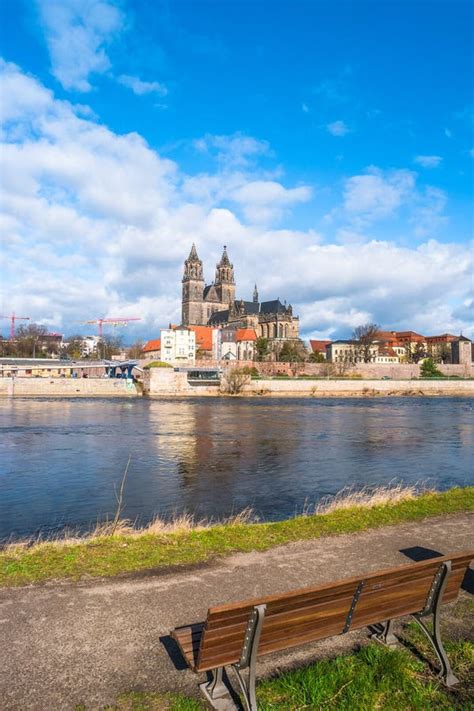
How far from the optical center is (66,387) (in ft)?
250

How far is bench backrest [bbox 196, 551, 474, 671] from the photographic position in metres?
4.18

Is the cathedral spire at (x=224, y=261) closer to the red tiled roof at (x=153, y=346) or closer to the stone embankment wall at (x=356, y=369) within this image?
the red tiled roof at (x=153, y=346)

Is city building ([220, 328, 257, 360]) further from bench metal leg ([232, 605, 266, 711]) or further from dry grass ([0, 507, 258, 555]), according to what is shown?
bench metal leg ([232, 605, 266, 711])

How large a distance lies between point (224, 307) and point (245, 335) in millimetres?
30192

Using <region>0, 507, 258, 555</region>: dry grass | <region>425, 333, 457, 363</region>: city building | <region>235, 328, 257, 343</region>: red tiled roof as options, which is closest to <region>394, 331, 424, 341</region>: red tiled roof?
<region>425, 333, 457, 363</region>: city building

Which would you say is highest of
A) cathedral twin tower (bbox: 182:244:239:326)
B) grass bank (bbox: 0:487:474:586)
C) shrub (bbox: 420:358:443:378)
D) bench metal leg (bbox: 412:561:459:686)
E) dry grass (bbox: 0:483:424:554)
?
cathedral twin tower (bbox: 182:244:239:326)

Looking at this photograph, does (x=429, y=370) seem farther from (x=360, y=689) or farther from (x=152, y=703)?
(x=152, y=703)

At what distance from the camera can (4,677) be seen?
475 centimetres

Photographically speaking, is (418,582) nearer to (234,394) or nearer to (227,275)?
(234,394)

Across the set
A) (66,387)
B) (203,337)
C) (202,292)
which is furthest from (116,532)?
(202,292)

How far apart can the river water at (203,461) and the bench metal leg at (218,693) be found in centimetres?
1005

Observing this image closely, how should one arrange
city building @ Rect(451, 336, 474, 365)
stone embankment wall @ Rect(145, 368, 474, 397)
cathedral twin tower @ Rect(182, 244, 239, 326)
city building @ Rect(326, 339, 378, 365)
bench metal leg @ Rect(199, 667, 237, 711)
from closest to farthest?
bench metal leg @ Rect(199, 667, 237, 711) < stone embankment wall @ Rect(145, 368, 474, 397) < city building @ Rect(451, 336, 474, 365) < city building @ Rect(326, 339, 378, 365) < cathedral twin tower @ Rect(182, 244, 239, 326)

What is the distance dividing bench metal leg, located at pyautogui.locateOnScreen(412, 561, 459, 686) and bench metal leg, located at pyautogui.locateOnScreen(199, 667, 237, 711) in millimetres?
2008

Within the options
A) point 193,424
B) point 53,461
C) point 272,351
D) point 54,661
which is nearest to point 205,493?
point 53,461
